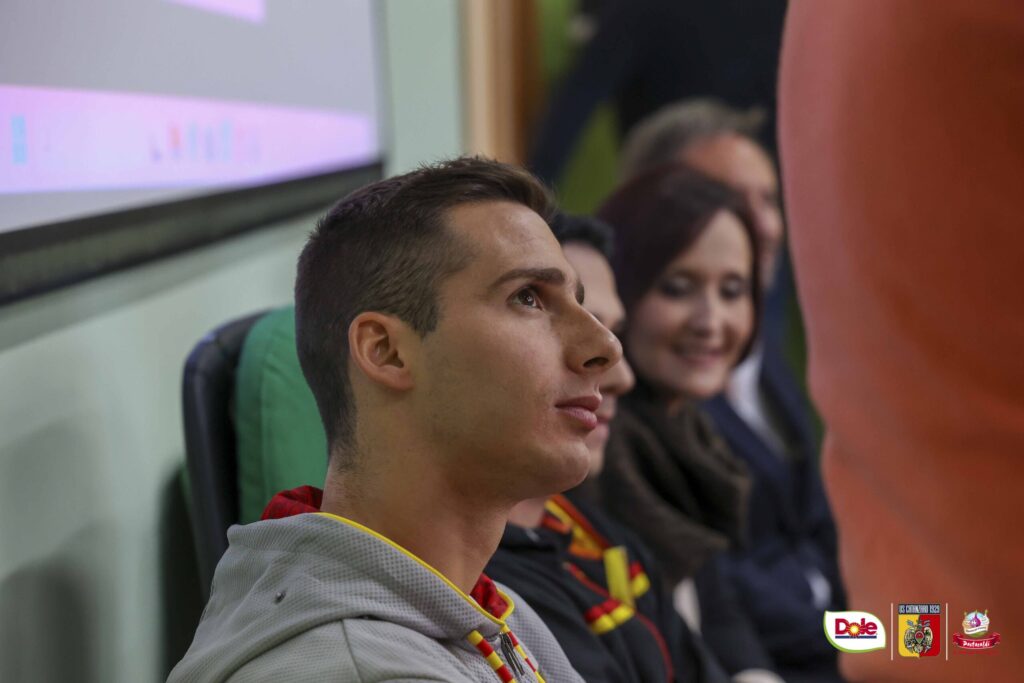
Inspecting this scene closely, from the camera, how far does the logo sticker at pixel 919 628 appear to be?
84 cm

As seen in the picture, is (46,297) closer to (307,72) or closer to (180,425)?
(180,425)

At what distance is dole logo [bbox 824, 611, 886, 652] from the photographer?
0.93m

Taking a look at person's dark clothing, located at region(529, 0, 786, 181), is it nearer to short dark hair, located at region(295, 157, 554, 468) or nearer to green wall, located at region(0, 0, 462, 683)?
green wall, located at region(0, 0, 462, 683)

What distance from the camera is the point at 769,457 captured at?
6.49 feet

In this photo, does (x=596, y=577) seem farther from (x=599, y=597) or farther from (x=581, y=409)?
(x=581, y=409)

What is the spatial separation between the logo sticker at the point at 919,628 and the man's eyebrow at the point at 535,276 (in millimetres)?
372

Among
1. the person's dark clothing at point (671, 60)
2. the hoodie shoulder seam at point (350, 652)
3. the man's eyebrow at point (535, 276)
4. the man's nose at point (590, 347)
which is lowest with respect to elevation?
the hoodie shoulder seam at point (350, 652)

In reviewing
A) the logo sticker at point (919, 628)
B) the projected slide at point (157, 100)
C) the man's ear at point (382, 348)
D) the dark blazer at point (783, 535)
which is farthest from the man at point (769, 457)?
the man's ear at point (382, 348)

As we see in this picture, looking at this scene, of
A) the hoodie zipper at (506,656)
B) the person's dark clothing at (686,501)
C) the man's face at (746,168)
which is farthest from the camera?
the man's face at (746,168)

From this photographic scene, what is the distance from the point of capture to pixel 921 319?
0.83m

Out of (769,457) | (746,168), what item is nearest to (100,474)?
(769,457)

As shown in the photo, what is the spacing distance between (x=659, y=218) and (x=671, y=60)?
142 cm

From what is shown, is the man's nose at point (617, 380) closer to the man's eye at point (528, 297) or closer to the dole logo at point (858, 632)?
the dole logo at point (858, 632)

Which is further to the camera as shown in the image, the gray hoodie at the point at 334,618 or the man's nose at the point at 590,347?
the man's nose at the point at 590,347
